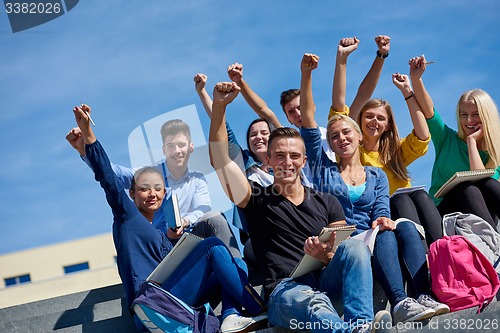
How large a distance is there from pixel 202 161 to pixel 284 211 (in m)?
1.00

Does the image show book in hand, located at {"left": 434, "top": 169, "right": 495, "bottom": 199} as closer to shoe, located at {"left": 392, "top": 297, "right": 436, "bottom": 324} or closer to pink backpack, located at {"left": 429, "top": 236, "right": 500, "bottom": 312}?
pink backpack, located at {"left": 429, "top": 236, "right": 500, "bottom": 312}

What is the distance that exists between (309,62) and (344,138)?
0.54m

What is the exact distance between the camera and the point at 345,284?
410 centimetres

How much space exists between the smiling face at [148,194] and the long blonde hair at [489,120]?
2.17 meters

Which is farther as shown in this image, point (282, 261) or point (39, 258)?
point (39, 258)

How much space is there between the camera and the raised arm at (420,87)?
5723mm

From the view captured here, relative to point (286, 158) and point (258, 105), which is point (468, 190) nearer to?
point (286, 158)

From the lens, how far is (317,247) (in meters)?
4.19

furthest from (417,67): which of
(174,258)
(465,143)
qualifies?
(174,258)

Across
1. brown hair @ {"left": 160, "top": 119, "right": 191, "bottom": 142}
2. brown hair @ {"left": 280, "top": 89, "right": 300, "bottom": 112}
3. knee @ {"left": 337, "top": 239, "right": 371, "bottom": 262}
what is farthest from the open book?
brown hair @ {"left": 280, "top": 89, "right": 300, "bottom": 112}

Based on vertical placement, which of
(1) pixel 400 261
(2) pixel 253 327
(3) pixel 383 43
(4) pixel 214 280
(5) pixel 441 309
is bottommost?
(5) pixel 441 309

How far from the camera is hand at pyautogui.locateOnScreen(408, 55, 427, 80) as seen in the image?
5.73 meters

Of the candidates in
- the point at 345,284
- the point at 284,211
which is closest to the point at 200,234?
the point at 284,211

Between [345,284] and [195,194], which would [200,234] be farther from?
[345,284]
